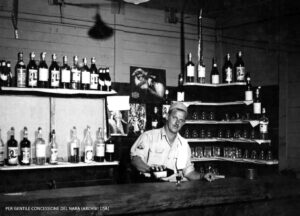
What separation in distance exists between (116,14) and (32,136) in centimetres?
189

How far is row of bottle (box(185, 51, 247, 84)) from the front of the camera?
5.34 metres

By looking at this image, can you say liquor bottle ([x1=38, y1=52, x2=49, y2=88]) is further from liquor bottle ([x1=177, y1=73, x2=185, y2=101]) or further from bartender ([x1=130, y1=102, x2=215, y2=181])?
liquor bottle ([x1=177, y1=73, x2=185, y2=101])

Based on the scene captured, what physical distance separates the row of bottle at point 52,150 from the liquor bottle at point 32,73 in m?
0.47

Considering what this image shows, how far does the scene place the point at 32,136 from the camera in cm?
433

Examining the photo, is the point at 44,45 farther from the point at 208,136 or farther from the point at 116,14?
the point at 208,136

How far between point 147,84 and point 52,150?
1.62m

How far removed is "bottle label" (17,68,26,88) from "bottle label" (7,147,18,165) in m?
0.64

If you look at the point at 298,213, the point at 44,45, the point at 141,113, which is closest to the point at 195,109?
the point at 141,113

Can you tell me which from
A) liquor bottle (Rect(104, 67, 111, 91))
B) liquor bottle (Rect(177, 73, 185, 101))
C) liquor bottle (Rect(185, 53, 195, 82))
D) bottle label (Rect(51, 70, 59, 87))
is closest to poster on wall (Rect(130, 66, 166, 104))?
liquor bottle (Rect(177, 73, 185, 101))

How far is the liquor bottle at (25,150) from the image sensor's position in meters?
4.04

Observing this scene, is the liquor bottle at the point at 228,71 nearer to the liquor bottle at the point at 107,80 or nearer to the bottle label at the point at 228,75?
the bottle label at the point at 228,75

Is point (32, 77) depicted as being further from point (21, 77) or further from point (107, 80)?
point (107, 80)

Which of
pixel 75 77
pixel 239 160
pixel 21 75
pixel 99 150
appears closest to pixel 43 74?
pixel 21 75

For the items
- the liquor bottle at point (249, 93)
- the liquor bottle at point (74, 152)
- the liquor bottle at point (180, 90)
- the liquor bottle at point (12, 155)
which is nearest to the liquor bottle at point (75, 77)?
the liquor bottle at point (74, 152)
